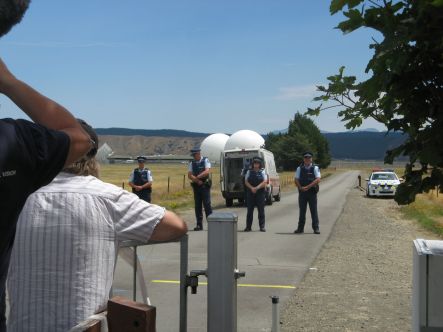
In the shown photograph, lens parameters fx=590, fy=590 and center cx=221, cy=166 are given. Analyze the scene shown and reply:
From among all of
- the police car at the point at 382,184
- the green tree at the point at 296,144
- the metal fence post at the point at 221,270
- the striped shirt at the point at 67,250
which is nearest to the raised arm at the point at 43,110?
the striped shirt at the point at 67,250

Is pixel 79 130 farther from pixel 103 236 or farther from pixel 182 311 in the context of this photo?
pixel 182 311

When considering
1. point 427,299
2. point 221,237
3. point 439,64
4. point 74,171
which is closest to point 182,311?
point 221,237

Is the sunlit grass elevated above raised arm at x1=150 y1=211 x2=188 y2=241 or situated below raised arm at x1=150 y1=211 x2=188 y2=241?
below

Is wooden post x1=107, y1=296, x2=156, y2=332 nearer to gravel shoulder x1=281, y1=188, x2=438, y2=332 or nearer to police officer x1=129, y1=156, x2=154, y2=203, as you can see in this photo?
gravel shoulder x1=281, y1=188, x2=438, y2=332

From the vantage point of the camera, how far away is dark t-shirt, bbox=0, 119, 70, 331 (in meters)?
1.52

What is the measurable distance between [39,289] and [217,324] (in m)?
0.78

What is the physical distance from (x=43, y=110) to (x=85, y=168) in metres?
0.86

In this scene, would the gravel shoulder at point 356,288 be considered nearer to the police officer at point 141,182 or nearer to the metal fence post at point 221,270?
the metal fence post at point 221,270

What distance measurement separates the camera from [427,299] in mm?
2787

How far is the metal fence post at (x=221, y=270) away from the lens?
2547 millimetres

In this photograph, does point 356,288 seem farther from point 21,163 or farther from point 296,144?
point 296,144

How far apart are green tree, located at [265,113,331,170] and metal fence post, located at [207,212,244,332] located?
86.1m

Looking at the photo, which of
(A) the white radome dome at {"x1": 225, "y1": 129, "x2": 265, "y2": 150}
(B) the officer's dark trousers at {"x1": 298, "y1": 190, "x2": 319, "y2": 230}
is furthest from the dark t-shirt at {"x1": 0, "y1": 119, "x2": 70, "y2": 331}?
(A) the white radome dome at {"x1": 225, "y1": 129, "x2": 265, "y2": 150}

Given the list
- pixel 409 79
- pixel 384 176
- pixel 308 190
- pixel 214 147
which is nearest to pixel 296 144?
pixel 214 147
